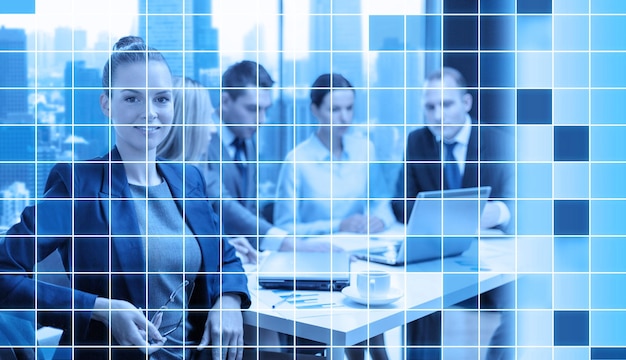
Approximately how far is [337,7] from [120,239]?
0.76m

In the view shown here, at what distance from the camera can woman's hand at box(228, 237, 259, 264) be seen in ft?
5.08

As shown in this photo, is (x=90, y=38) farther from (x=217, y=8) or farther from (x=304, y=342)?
(x=304, y=342)

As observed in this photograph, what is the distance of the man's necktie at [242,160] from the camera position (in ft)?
5.03

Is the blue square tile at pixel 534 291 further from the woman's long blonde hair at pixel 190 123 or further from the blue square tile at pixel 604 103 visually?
the woman's long blonde hair at pixel 190 123

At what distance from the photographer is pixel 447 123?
155 centimetres

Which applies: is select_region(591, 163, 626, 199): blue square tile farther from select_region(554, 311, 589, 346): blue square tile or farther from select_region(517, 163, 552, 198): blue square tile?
select_region(554, 311, 589, 346): blue square tile

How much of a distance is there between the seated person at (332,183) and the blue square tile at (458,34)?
259 millimetres

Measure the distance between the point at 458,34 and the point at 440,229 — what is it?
468mm

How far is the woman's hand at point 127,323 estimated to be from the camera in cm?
155

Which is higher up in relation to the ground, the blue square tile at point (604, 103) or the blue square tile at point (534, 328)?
the blue square tile at point (604, 103)

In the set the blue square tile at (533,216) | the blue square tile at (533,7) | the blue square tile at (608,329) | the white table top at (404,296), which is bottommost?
the blue square tile at (608,329)

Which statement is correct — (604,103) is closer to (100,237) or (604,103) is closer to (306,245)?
(306,245)
